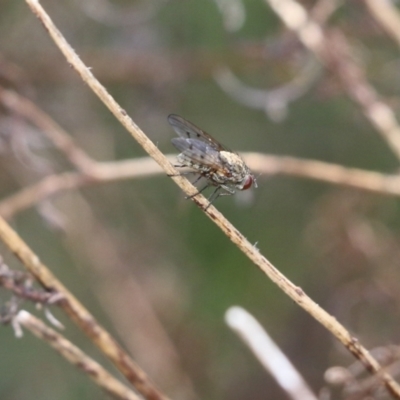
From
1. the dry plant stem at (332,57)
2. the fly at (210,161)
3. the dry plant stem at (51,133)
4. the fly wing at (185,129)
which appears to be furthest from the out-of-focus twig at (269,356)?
the dry plant stem at (332,57)

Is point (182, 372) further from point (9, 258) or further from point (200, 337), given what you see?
point (9, 258)

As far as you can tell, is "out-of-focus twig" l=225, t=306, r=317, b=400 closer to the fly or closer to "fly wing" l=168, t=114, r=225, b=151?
the fly

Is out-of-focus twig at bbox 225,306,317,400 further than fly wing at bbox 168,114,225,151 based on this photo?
No

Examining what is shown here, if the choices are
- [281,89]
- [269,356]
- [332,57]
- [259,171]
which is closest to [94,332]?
[269,356]

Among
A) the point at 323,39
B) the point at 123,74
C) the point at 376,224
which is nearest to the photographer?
the point at 323,39

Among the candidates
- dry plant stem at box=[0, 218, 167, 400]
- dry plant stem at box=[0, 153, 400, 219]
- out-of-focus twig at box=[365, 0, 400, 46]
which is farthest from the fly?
out-of-focus twig at box=[365, 0, 400, 46]

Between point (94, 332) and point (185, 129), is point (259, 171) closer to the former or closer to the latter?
point (185, 129)

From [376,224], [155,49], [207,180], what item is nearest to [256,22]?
[155,49]
